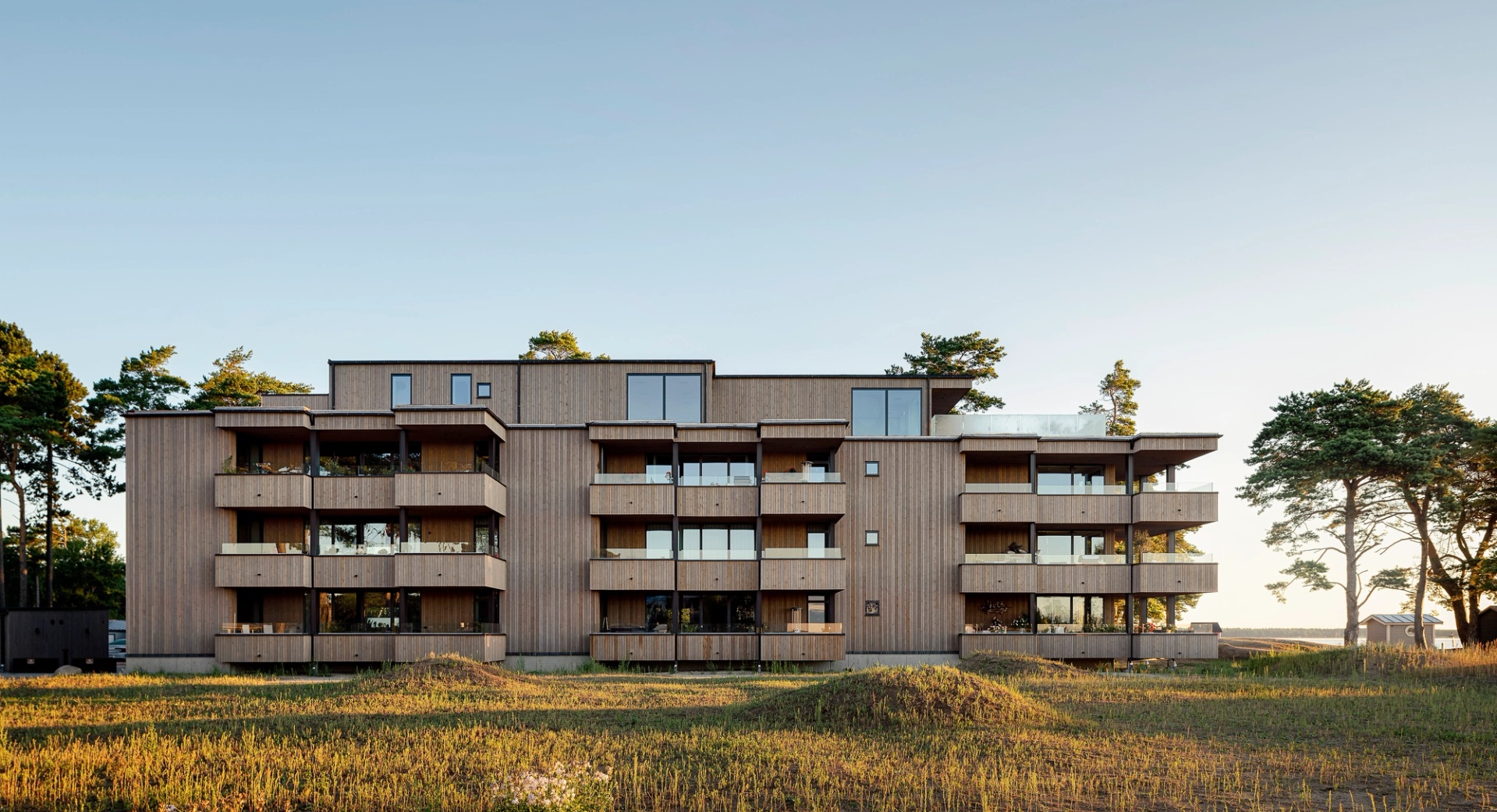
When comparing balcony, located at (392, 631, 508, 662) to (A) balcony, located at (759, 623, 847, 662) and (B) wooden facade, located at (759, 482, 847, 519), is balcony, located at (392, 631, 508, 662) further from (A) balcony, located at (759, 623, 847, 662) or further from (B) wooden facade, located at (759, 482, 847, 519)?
(B) wooden facade, located at (759, 482, 847, 519)

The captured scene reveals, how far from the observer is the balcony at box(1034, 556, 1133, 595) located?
37.4 m

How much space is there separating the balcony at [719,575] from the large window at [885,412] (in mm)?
6783

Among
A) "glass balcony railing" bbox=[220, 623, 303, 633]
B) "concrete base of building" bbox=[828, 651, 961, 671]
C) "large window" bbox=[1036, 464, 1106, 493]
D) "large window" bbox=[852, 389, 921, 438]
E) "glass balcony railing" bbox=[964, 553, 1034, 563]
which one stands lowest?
"concrete base of building" bbox=[828, 651, 961, 671]

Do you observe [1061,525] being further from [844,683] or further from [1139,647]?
[844,683]

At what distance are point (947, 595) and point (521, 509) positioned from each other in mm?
15380

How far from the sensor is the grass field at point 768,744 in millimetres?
12758

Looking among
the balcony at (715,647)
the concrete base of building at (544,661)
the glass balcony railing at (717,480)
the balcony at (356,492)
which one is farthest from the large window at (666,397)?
the balcony at (356,492)

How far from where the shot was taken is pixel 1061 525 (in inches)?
1532

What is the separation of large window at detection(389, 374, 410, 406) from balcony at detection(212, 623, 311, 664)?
9.22 metres

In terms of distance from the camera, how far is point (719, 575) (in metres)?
36.5

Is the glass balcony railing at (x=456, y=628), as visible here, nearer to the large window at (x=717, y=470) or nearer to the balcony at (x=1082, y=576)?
the large window at (x=717, y=470)

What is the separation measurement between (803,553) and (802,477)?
2.60 metres

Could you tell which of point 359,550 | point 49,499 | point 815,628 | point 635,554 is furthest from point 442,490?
point 49,499

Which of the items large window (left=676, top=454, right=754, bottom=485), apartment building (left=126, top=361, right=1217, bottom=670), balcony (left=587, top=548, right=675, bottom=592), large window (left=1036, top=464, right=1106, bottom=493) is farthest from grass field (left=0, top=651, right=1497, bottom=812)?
large window (left=1036, top=464, right=1106, bottom=493)
